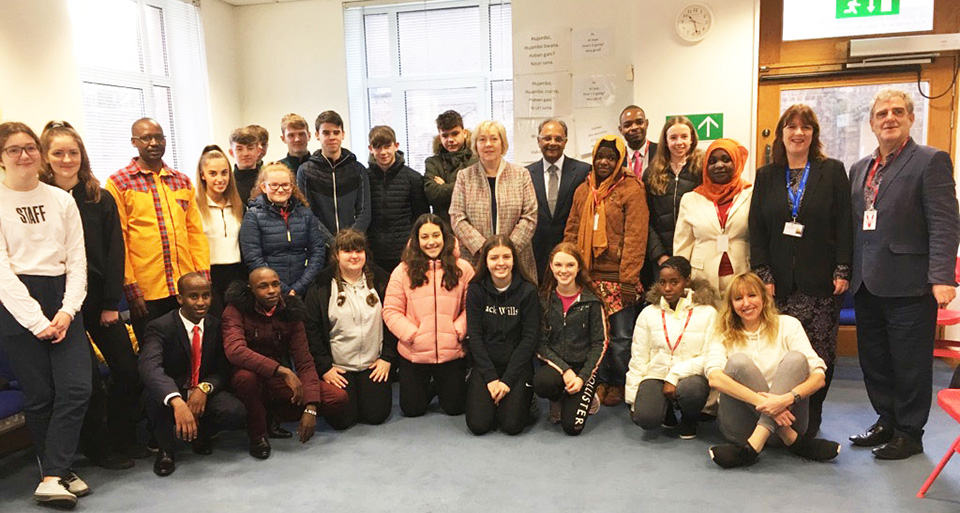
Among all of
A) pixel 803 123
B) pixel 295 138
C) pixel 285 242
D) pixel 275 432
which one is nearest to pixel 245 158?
pixel 295 138

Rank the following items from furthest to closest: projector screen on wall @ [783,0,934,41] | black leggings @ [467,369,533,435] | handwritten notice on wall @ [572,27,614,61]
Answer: handwritten notice on wall @ [572,27,614,61]
projector screen on wall @ [783,0,934,41]
black leggings @ [467,369,533,435]

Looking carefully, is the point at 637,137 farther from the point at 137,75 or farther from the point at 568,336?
the point at 137,75

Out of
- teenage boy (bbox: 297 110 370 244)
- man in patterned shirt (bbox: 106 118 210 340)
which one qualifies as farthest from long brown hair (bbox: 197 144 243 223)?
teenage boy (bbox: 297 110 370 244)

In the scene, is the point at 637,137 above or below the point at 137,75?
below

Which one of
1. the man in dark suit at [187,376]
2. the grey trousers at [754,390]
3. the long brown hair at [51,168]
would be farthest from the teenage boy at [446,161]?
the grey trousers at [754,390]

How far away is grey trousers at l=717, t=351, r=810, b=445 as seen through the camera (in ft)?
9.32

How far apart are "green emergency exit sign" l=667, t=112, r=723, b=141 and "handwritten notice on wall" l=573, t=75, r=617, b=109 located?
1.71ft

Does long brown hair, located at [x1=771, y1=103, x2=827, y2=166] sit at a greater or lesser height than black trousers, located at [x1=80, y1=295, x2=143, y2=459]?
greater

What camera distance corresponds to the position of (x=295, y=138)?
399 centimetres

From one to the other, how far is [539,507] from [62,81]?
407 centimetres

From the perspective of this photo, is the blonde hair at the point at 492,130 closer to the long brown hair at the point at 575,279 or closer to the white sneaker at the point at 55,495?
the long brown hair at the point at 575,279

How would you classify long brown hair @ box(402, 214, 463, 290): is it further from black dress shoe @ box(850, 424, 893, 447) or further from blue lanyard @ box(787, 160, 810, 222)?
black dress shoe @ box(850, 424, 893, 447)

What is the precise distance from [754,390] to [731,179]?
104 cm

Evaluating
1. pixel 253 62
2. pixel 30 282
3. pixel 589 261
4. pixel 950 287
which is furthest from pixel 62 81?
pixel 950 287
